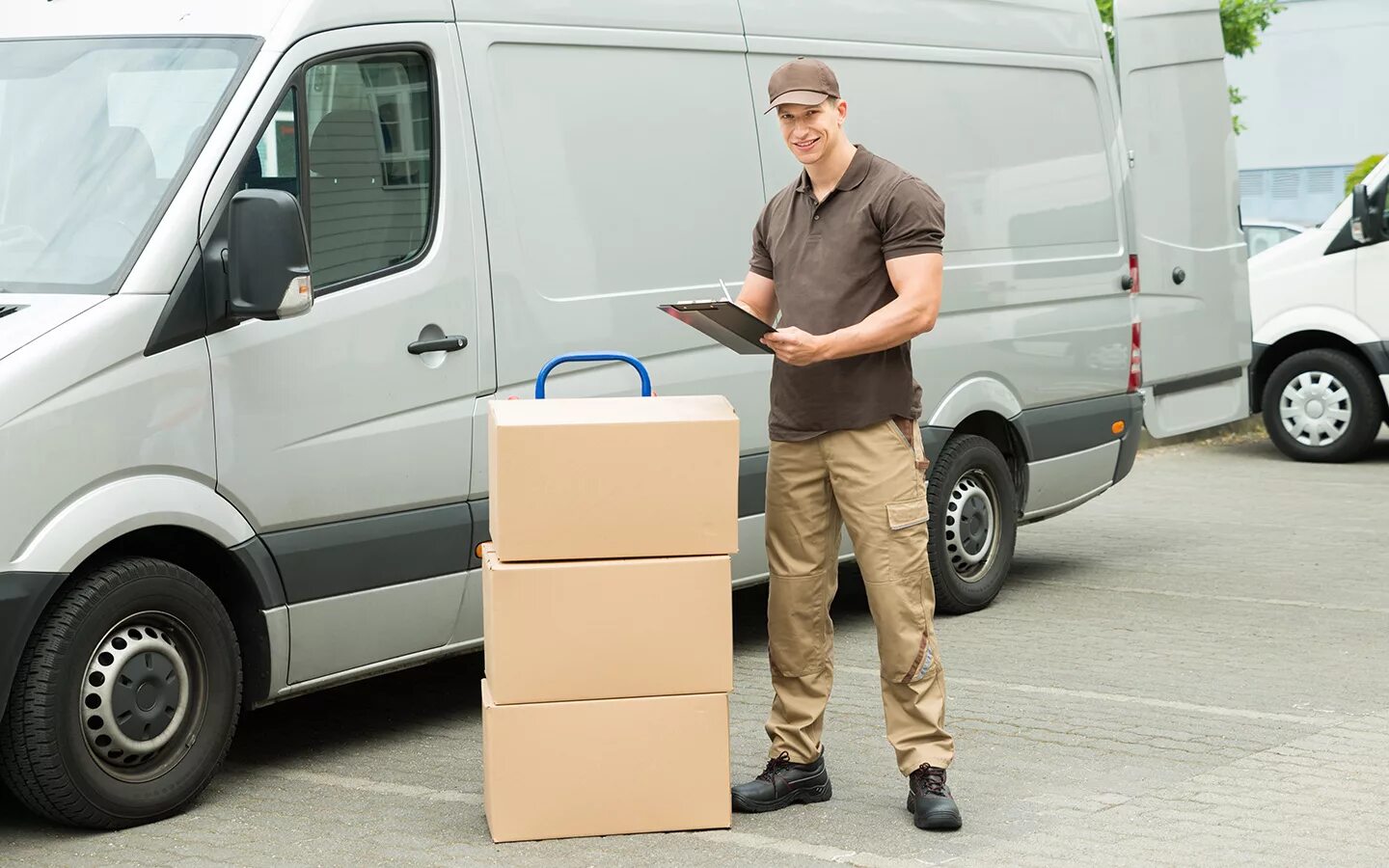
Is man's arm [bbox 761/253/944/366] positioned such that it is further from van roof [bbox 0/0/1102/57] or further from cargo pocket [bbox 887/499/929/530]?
van roof [bbox 0/0/1102/57]

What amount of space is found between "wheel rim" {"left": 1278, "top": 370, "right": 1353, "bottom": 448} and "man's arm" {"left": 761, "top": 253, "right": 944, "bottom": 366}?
916 cm

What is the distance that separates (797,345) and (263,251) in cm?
138

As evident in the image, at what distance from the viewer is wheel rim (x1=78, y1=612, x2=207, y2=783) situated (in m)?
4.86

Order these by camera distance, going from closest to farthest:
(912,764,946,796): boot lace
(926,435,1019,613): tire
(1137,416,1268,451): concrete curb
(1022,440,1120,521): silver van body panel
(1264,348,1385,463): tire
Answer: (912,764,946,796): boot lace, (926,435,1019,613): tire, (1022,440,1120,521): silver van body panel, (1264,348,1385,463): tire, (1137,416,1268,451): concrete curb

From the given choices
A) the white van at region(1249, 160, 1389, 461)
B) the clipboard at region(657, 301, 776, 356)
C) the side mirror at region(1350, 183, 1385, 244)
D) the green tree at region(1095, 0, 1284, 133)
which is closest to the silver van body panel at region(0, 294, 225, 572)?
the clipboard at region(657, 301, 776, 356)

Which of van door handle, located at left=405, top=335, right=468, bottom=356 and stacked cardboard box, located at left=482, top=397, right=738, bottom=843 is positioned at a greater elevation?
van door handle, located at left=405, top=335, right=468, bottom=356

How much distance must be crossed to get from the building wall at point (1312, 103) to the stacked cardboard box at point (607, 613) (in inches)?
1118

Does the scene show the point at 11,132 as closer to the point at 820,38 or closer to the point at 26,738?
the point at 26,738

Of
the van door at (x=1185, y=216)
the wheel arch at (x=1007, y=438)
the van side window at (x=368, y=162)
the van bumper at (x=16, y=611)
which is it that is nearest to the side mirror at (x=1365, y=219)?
the van door at (x=1185, y=216)

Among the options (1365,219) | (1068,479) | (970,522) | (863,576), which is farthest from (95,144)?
(1365,219)

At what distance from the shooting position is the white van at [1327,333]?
41.9ft

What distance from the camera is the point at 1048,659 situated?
7004mm

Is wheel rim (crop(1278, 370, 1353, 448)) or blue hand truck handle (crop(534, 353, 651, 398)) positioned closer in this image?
blue hand truck handle (crop(534, 353, 651, 398))

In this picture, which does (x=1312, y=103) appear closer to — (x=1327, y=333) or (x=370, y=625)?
(x=1327, y=333)
